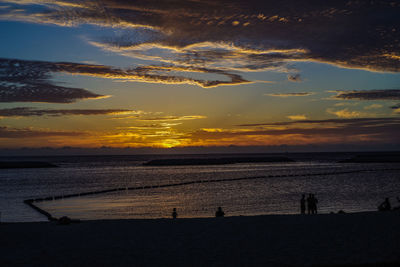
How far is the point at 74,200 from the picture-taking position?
43875 mm

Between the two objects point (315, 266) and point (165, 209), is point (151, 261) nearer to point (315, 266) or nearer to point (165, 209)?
point (315, 266)

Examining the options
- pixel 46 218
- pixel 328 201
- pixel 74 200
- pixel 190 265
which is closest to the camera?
pixel 190 265

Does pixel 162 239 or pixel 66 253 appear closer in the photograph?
pixel 66 253

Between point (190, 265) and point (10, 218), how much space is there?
23812 millimetres

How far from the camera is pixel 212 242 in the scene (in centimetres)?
1405

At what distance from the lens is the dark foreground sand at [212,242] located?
1141 centimetres

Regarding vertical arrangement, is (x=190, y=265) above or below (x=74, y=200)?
below

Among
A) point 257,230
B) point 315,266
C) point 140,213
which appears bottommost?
point 315,266

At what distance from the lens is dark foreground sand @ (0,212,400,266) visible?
449 inches

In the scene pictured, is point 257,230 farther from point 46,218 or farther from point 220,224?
point 46,218

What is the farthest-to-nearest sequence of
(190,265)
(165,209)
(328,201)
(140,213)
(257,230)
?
(328,201), (165,209), (140,213), (257,230), (190,265)

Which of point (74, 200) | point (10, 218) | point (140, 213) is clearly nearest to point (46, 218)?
point (10, 218)

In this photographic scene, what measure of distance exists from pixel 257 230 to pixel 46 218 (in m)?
19.3

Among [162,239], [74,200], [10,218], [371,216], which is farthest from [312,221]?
[74,200]
